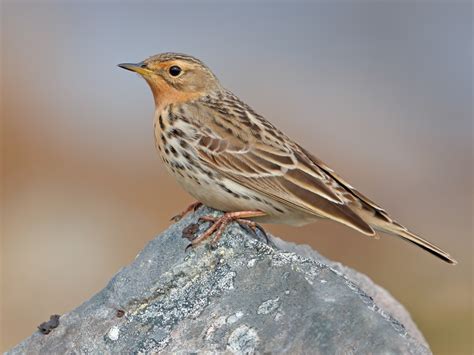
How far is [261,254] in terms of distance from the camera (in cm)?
722

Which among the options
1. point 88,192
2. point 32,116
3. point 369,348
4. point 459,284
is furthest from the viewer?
point 32,116

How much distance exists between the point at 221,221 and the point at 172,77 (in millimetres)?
2422

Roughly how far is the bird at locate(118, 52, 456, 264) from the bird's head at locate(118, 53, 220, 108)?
0.75 ft

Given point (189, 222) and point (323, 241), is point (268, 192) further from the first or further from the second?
point (323, 241)

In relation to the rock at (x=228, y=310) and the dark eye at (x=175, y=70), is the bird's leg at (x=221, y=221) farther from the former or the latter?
the dark eye at (x=175, y=70)

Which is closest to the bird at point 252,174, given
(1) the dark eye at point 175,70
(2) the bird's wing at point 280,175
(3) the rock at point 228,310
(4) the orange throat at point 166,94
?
(2) the bird's wing at point 280,175

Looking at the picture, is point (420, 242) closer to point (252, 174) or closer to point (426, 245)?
point (426, 245)

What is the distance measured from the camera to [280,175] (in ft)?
28.9

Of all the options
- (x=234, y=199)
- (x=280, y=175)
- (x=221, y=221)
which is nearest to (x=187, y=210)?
(x=234, y=199)

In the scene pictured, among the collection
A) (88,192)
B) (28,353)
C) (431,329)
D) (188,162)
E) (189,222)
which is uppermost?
(88,192)

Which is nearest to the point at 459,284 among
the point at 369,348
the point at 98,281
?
the point at 98,281

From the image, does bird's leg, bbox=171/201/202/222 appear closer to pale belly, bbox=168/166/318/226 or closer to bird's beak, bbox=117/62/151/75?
pale belly, bbox=168/166/318/226

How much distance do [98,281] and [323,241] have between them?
3540 millimetres

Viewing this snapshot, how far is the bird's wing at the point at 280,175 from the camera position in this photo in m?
8.58
